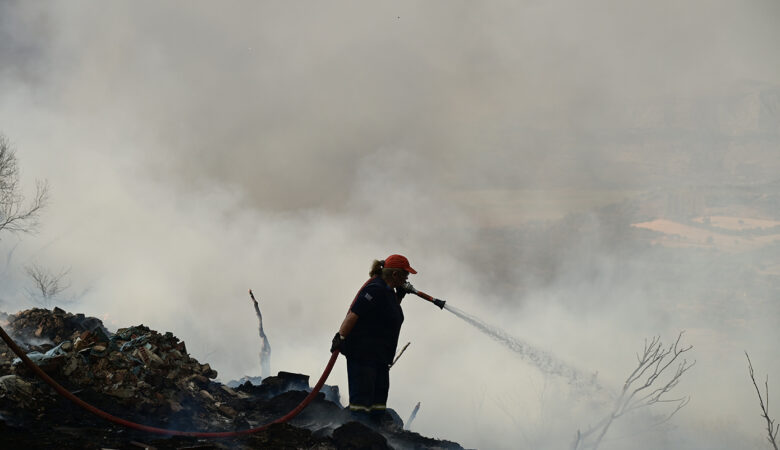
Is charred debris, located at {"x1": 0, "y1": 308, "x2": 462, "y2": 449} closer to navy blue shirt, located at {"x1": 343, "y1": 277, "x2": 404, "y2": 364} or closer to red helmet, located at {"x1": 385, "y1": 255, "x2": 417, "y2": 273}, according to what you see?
navy blue shirt, located at {"x1": 343, "y1": 277, "x2": 404, "y2": 364}

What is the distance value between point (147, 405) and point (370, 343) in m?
2.78

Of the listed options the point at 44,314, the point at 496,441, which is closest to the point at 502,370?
the point at 496,441

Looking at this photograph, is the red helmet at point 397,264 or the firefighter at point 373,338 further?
the red helmet at point 397,264

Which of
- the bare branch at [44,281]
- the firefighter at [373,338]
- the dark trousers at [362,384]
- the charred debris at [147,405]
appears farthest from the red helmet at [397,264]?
the bare branch at [44,281]

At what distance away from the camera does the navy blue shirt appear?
24.3 ft

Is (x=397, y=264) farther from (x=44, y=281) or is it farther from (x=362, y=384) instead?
(x=44, y=281)

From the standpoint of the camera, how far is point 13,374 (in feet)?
→ 20.4

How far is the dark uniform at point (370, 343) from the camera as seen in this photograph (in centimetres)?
742

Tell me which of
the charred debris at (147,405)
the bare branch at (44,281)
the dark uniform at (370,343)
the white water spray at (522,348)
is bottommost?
the charred debris at (147,405)

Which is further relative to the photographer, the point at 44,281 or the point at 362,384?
the point at 44,281

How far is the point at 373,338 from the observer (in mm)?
7551

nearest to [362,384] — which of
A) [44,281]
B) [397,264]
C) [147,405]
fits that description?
[397,264]

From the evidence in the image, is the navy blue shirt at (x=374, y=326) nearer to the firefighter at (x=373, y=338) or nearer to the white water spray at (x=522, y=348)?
the firefighter at (x=373, y=338)

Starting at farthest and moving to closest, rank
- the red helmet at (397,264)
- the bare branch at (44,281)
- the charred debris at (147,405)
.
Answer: the bare branch at (44,281) < the red helmet at (397,264) < the charred debris at (147,405)
